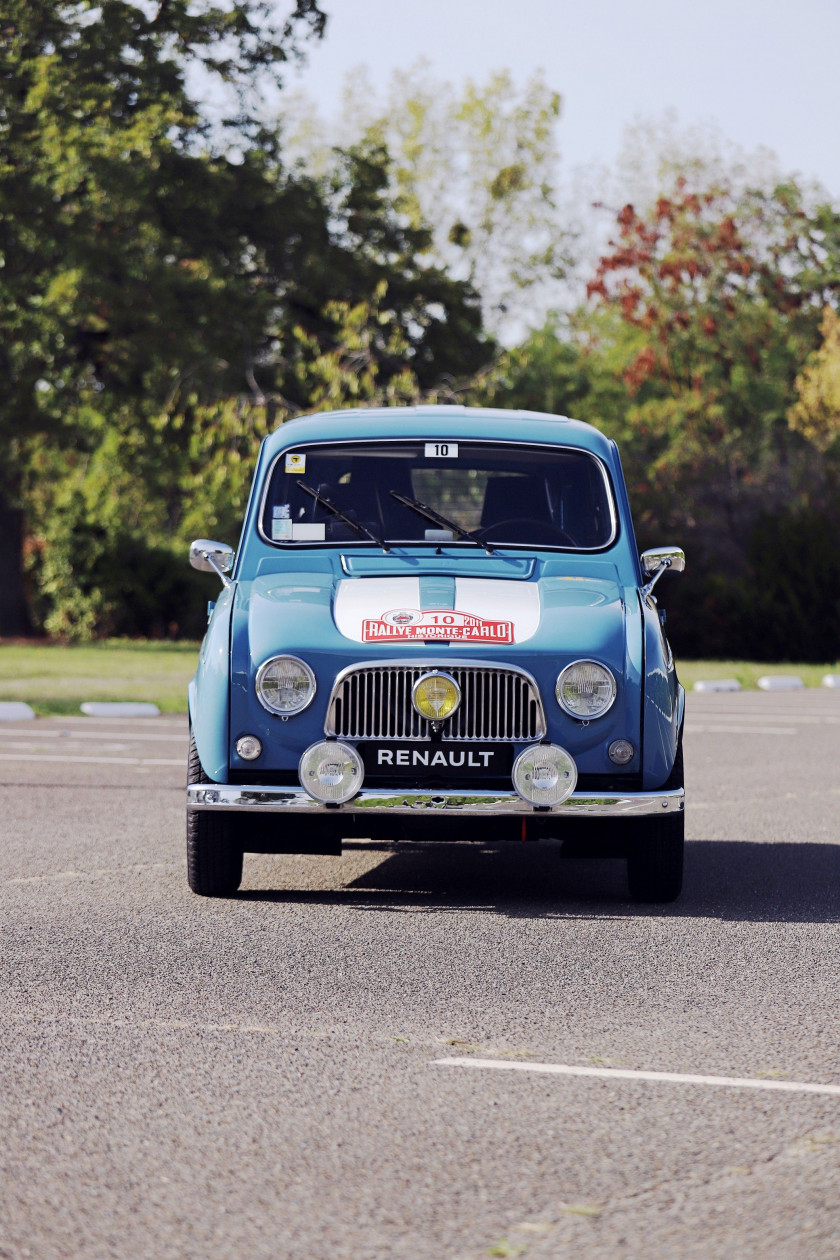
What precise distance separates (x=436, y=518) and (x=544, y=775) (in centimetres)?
178

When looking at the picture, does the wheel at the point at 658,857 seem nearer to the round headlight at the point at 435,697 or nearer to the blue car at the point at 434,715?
the blue car at the point at 434,715

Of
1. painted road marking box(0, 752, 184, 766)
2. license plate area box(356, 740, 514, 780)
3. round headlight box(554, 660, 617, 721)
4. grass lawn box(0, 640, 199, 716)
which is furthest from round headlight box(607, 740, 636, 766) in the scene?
grass lawn box(0, 640, 199, 716)

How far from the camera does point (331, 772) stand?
728cm

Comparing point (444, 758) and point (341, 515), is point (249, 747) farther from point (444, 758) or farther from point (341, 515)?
point (341, 515)

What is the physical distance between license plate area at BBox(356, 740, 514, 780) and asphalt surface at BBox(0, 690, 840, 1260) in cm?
61

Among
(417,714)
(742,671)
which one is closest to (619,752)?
(417,714)

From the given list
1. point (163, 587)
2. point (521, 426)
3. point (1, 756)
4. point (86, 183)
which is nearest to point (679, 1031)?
point (521, 426)

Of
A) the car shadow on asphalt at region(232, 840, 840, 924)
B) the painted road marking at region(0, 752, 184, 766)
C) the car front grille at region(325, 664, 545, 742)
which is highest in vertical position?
the car front grille at region(325, 664, 545, 742)

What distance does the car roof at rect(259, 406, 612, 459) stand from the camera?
8.78 m

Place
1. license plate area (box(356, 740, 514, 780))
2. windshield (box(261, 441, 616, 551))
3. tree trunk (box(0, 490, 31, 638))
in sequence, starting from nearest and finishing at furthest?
1. license plate area (box(356, 740, 514, 780))
2. windshield (box(261, 441, 616, 551))
3. tree trunk (box(0, 490, 31, 638))

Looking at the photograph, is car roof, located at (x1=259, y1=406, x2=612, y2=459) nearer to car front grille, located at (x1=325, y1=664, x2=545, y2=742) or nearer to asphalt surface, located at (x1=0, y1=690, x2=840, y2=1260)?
car front grille, located at (x1=325, y1=664, x2=545, y2=742)

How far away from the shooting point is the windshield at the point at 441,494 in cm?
858

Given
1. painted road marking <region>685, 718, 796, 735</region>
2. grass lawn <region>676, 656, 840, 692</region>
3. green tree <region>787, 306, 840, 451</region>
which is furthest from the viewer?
green tree <region>787, 306, 840, 451</region>

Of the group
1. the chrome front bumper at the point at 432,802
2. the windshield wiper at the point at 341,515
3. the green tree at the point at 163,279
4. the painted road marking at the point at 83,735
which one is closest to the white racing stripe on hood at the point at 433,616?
the windshield wiper at the point at 341,515
